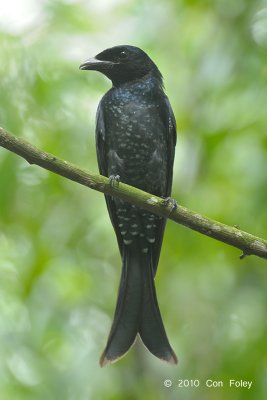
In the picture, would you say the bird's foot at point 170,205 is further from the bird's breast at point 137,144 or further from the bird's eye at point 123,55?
the bird's eye at point 123,55

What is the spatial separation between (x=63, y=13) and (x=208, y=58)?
3.89ft

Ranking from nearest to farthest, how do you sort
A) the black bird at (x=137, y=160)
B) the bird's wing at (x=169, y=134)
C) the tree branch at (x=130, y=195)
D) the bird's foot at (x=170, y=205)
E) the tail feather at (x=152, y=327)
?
the tree branch at (x=130, y=195) < the bird's foot at (x=170, y=205) < the tail feather at (x=152, y=327) < the black bird at (x=137, y=160) < the bird's wing at (x=169, y=134)

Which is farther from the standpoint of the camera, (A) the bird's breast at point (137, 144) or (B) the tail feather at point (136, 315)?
(A) the bird's breast at point (137, 144)

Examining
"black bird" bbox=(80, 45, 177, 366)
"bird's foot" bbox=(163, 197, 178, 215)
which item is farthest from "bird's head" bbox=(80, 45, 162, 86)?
"bird's foot" bbox=(163, 197, 178, 215)

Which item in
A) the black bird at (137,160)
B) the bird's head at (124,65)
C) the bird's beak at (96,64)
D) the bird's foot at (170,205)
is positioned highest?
the bird's head at (124,65)

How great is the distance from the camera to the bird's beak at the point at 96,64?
16.2ft

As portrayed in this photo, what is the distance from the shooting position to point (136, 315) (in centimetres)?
447

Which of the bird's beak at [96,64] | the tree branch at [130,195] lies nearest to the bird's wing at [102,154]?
the bird's beak at [96,64]

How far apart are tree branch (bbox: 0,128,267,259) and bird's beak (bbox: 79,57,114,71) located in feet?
5.11

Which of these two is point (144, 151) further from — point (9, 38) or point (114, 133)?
point (9, 38)

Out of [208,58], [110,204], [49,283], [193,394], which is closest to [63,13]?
[208,58]

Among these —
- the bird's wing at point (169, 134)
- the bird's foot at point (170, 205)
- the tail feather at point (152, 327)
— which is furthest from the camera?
the bird's wing at point (169, 134)

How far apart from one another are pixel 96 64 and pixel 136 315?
5.65 feet

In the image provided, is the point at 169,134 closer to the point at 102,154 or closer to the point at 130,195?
the point at 102,154
